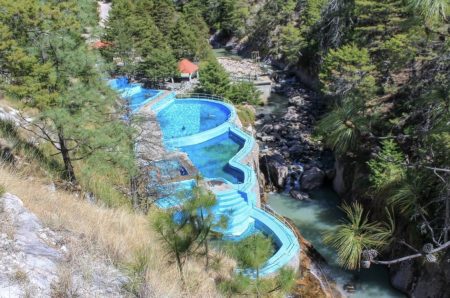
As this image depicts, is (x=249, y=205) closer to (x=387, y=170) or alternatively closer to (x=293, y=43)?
(x=387, y=170)

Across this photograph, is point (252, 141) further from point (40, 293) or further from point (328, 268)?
point (40, 293)

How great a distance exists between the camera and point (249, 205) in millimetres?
15859

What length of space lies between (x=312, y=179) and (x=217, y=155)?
16.0ft

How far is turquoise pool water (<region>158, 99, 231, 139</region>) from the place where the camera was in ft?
78.5

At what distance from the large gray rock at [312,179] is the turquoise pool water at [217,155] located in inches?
132

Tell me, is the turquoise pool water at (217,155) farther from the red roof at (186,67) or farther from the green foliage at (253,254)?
the green foliage at (253,254)

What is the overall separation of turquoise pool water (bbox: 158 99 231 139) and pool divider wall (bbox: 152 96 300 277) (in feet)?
5.90

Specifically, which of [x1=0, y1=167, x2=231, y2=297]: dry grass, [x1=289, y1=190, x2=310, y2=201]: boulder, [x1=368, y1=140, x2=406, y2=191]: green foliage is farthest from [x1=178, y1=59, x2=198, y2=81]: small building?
[x1=0, y1=167, x2=231, y2=297]: dry grass

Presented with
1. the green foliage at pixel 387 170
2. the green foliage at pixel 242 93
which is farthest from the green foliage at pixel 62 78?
the green foliage at pixel 242 93

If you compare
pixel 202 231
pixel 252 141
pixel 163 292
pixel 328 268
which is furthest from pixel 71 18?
pixel 252 141

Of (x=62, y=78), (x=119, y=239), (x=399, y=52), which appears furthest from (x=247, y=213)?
(x=119, y=239)

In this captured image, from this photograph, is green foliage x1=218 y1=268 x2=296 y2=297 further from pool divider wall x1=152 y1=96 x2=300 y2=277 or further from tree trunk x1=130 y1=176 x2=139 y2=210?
tree trunk x1=130 y1=176 x2=139 y2=210

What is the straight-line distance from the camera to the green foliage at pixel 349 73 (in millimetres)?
17438

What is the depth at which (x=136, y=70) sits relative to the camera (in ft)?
99.1
